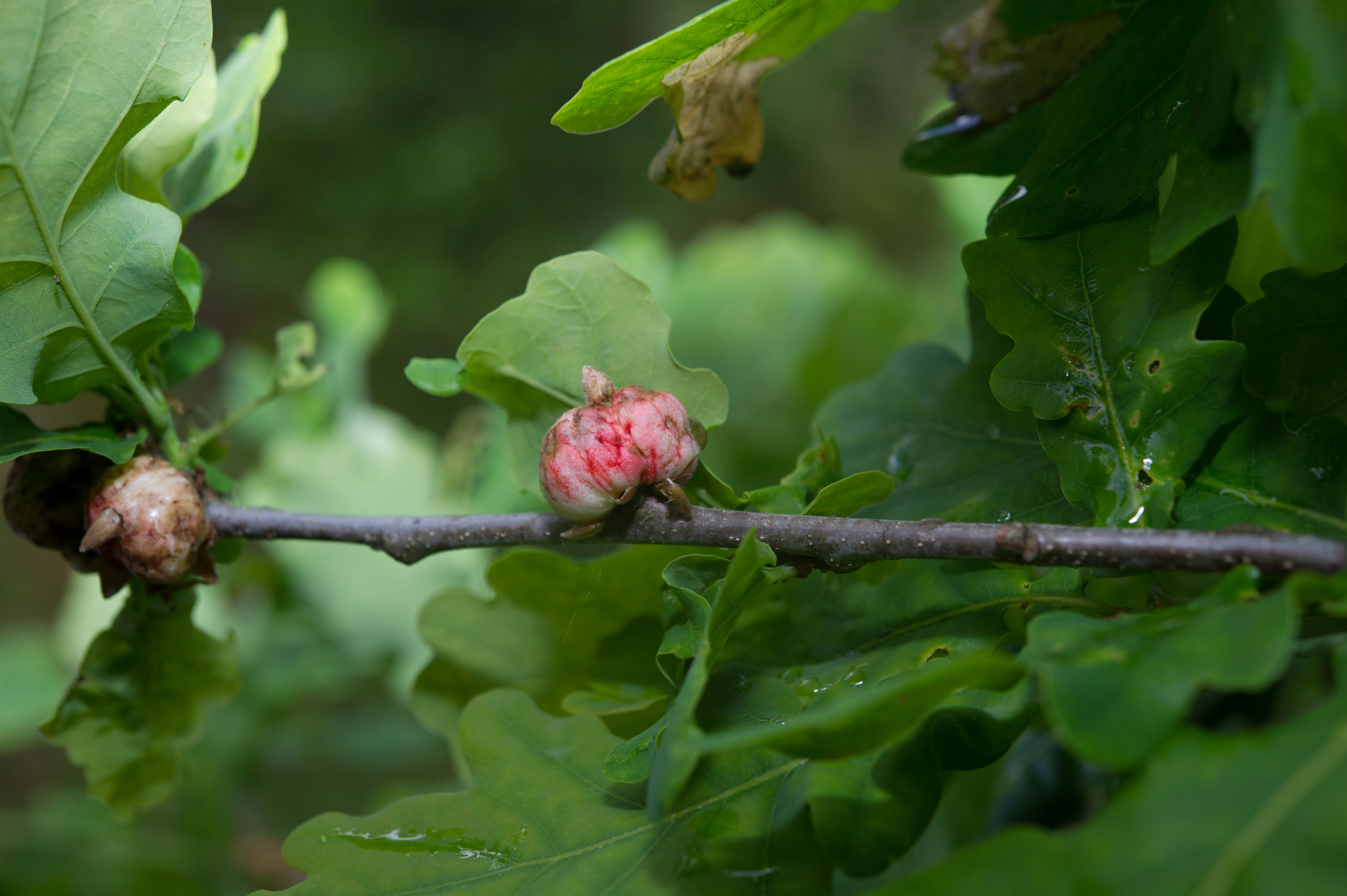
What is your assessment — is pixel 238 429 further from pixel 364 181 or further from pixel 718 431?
pixel 364 181

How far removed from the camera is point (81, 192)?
1.43ft

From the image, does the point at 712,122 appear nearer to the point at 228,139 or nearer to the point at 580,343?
the point at 580,343

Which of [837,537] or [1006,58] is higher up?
[1006,58]

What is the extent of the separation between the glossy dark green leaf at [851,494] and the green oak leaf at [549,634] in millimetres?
120

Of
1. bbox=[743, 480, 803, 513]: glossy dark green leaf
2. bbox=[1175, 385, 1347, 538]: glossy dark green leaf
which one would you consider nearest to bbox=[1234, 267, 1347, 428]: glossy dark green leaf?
bbox=[1175, 385, 1347, 538]: glossy dark green leaf

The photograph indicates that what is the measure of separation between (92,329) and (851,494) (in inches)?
16.0

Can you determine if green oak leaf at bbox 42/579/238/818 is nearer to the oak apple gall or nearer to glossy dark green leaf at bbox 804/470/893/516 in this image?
the oak apple gall

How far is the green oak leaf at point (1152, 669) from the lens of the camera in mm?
298

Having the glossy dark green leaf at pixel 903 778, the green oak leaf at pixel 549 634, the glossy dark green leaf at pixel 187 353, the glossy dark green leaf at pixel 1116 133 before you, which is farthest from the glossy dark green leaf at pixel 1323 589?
the glossy dark green leaf at pixel 187 353

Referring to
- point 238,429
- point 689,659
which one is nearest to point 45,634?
point 238,429

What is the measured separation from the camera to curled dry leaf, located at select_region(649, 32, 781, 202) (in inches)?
19.2

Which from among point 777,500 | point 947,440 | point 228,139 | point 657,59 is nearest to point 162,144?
point 228,139

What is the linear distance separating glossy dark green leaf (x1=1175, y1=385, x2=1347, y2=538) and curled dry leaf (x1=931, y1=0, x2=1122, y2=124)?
20 centimetres

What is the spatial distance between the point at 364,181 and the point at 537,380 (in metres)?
2.74
